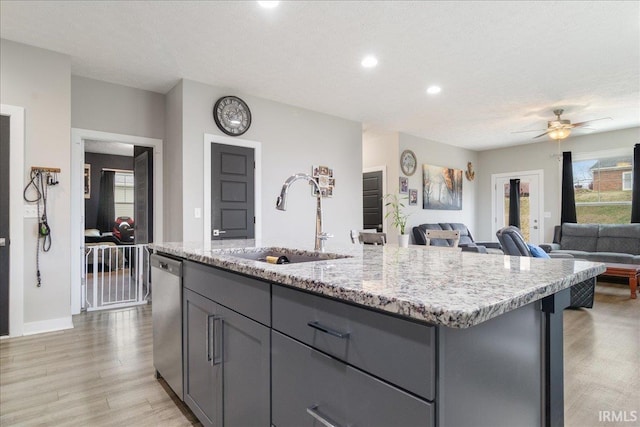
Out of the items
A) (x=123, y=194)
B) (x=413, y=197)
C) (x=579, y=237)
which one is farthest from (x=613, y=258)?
(x=123, y=194)

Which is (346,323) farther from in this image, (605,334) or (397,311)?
(605,334)

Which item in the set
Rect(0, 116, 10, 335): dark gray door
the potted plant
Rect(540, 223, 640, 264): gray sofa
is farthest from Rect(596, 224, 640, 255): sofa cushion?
Rect(0, 116, 10, 335): dark gray door

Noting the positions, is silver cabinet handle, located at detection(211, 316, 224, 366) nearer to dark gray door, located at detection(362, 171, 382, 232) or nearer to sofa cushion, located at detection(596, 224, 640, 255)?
dark gray door, located at detection(362, 171, 382, 232)

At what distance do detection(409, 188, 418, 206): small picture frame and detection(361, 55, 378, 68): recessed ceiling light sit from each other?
3.42 m

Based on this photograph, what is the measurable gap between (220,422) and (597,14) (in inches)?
150

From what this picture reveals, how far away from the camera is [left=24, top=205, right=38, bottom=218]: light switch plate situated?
123 inches

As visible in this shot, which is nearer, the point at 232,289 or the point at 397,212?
the point at 232,289

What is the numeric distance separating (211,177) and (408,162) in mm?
3948

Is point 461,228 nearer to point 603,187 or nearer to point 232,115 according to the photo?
point 603,187

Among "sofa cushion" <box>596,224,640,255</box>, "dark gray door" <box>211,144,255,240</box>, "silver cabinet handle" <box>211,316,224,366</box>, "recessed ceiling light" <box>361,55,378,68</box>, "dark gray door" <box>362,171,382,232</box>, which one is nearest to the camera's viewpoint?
"silver cabinet handle" <box>211,316,224,366</box>

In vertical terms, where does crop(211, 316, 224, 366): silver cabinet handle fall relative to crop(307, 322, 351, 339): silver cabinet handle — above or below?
below

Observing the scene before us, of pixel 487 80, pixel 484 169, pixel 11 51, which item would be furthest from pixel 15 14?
pixel 484 169

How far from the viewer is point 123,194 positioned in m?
8.20

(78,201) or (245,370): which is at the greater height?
(78,201)
